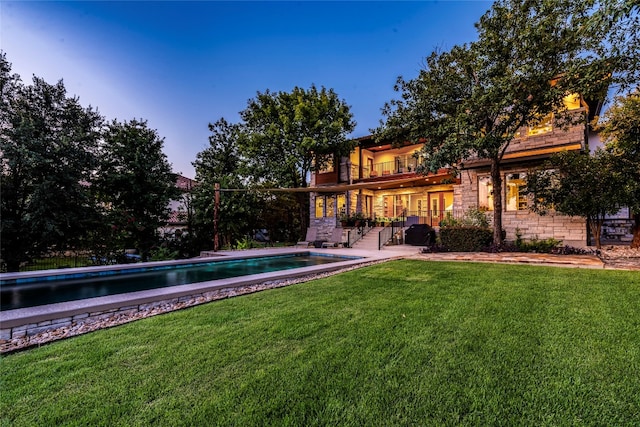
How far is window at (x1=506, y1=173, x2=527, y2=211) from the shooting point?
13.0m

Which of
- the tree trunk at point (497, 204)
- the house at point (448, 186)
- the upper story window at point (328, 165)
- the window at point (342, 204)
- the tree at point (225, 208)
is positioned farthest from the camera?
the window at point (342, 204)

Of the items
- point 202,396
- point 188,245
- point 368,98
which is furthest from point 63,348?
point 368,98

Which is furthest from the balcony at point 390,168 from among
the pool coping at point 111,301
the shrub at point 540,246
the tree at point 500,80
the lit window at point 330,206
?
the pool coping at point 111,301

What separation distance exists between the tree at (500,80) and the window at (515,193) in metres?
2.77

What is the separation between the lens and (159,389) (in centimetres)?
230

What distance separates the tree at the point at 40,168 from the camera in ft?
29.9

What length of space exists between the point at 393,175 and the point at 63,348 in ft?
58.1

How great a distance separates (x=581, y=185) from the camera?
1019 cm

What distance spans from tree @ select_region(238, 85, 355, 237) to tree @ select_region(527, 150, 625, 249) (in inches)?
401

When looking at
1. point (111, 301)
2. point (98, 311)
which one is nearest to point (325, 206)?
point (111, 301)

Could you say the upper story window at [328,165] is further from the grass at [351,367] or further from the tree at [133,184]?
the grass at [351,367]

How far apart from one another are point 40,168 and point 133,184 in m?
3.24

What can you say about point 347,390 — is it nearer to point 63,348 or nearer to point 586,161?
point 63,348

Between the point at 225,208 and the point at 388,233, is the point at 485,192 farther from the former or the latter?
the point at 225,208
